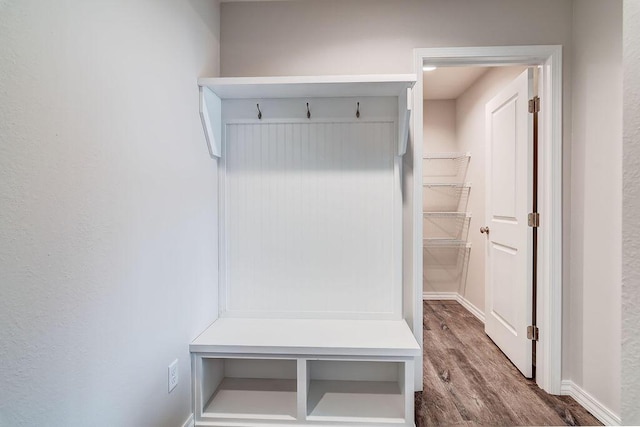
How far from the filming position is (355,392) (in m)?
1.69

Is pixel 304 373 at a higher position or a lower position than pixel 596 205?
lower

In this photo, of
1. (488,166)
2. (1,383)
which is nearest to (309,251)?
(1,383)

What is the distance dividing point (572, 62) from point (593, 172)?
69 centimetres

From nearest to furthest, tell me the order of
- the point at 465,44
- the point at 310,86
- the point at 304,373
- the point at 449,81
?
the point at 304,373, the point at 310,86, the point at 465,44, the point at 449,81

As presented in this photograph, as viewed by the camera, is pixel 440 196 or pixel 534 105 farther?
pixel 440 196

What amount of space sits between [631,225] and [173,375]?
1.62 metres

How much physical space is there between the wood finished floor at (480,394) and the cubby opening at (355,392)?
0.21m

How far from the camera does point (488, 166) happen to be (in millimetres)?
2660

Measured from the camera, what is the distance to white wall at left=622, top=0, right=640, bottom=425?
576mm

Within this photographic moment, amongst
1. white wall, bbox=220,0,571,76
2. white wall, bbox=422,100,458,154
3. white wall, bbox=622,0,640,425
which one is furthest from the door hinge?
white wall, bbox=422,100,458,154

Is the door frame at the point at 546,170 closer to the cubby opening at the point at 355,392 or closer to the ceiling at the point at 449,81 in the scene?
the cubby opening at the point at 355,392

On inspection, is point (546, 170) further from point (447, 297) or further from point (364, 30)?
point (447, 297)

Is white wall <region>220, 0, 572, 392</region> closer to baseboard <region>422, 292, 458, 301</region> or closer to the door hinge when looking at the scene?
the door hinge

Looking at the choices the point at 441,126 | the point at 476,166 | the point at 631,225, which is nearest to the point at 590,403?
the point at 631,225
